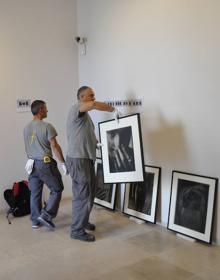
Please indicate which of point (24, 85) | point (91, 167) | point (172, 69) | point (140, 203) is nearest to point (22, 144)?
point (24, 85)

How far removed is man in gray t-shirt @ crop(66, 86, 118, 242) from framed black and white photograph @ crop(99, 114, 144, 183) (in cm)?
35

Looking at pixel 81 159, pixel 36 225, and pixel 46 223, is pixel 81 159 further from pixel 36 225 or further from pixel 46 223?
pixel 36 225

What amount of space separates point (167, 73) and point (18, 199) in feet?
8.71

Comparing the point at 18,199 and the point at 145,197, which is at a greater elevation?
the point at 145,197

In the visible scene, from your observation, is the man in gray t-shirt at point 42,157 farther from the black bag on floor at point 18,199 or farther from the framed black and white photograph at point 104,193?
the framed black and white photograph at point 104,193

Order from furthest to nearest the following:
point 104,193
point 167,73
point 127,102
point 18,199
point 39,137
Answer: point 104,193 < point 18,199 < point 127,102 < point 39,137 < point 167,73

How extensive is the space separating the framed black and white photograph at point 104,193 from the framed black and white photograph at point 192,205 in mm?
1115

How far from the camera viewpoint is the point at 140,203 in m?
4.61

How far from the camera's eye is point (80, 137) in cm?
400


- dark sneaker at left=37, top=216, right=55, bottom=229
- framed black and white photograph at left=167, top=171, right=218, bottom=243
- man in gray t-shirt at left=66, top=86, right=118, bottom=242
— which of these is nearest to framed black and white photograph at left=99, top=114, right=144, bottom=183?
man in gray t-shirt at left=66, top=86, right=118, bottom=242

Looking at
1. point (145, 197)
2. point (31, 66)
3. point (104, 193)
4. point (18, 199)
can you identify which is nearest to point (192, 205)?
point (145, 197)

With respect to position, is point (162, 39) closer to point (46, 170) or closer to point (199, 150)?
point (199, 150)

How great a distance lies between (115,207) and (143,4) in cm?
275

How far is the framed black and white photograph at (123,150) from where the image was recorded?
13.3ft
